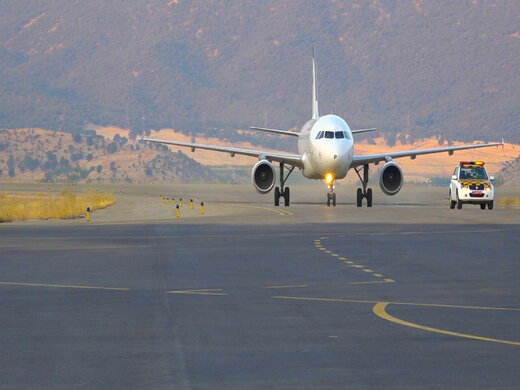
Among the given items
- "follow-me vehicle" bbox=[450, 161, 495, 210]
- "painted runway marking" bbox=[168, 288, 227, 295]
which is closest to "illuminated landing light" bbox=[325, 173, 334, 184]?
"follow-me vehicle" bbox=[450, 161, 495, 210]

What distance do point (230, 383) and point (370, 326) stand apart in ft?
14.8

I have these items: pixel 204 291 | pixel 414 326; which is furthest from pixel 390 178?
pixel 414 326

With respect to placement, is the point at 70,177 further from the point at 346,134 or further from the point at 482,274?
the point at 482,274

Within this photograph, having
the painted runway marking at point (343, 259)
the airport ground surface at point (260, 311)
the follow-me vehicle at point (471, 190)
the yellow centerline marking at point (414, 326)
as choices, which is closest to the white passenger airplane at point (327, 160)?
the follow-me vehicle at point (471, 190)

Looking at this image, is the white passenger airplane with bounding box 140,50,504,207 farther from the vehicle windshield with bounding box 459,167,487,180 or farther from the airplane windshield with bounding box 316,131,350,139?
the vehicle windshield with bounding box 459,167,487,180

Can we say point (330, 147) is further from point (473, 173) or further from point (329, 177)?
point (473, 173)

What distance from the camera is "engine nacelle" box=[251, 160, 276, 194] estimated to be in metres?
60.3

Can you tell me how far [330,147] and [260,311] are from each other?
3996cm

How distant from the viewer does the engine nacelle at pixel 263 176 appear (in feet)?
198

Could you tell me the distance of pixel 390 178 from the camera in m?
61.1

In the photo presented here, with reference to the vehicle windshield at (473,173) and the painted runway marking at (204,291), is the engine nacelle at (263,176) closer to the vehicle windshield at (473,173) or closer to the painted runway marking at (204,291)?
the vehicle windshield at (473,173)

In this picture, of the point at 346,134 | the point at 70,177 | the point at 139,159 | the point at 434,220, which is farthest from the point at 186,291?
the point at 139,159

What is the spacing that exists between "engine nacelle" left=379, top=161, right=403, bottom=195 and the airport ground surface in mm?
23501

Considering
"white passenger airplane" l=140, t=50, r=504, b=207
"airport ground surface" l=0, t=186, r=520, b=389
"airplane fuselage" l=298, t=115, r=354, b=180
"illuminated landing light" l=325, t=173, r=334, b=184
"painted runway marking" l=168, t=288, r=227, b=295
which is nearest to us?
"airport ground surface" l=0, t=186, r=520, b=389
